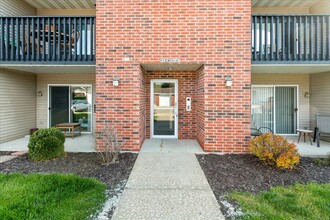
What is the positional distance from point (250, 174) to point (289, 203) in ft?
3.87

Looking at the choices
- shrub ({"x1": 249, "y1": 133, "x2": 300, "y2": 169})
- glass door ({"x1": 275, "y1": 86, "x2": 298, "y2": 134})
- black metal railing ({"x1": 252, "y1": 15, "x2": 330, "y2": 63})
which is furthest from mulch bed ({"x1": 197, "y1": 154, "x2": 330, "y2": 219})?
glass door ({"x1": 275, "y1": 86, "x2": 298, "y2": 134})

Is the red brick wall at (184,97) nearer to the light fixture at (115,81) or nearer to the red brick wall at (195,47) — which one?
the red brick wall at (195,47)

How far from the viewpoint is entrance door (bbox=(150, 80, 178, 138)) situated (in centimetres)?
766

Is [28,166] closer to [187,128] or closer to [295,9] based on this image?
[187,128]

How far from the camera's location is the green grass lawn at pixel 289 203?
2838 mm

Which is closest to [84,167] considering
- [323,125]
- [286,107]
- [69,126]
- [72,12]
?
[69,126]

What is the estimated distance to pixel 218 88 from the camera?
231 inches

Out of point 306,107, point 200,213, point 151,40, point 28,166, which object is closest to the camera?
point 200,213

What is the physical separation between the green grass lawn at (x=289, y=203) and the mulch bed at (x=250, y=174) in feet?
0.71

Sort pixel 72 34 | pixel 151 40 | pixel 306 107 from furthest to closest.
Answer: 1. pixel 306 107
2. pixel 72 34
3. pixel 151 40

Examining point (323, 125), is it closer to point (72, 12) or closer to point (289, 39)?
point (289, 39)

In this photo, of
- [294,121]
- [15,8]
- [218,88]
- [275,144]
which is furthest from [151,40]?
[294,121]

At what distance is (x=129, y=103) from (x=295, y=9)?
27.7ft

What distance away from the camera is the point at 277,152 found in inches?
182
